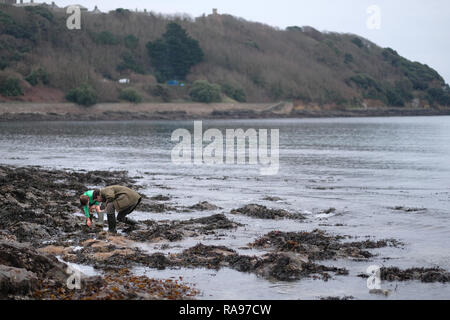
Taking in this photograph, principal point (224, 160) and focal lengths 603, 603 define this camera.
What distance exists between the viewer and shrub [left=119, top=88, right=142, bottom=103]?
120m

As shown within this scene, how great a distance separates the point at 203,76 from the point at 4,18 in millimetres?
46262

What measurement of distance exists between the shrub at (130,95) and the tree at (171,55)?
20507 millimetres

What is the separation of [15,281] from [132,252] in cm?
406

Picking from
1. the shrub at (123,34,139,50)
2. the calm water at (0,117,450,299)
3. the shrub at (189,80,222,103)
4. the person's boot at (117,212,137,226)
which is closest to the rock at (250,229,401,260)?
the calm water at (0,117,450,299)

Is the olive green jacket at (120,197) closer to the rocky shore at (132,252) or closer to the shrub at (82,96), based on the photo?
the rocky shore at (132,252)

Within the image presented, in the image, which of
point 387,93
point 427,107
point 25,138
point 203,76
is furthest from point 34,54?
point 427,107

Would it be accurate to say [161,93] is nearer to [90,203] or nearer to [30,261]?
[90,203]

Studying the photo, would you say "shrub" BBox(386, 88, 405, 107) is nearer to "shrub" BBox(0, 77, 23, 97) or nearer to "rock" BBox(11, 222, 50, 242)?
"shrub" BBox(0, 77, 23, 97)

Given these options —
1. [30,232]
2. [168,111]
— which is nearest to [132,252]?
[30,232]

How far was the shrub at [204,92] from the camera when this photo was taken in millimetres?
130125

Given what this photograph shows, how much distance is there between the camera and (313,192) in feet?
83.5

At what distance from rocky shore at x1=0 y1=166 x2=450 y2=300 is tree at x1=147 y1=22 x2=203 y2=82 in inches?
4923

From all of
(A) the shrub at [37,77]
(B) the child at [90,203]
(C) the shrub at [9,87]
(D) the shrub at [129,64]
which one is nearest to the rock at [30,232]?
(B) the child at [90,203]
